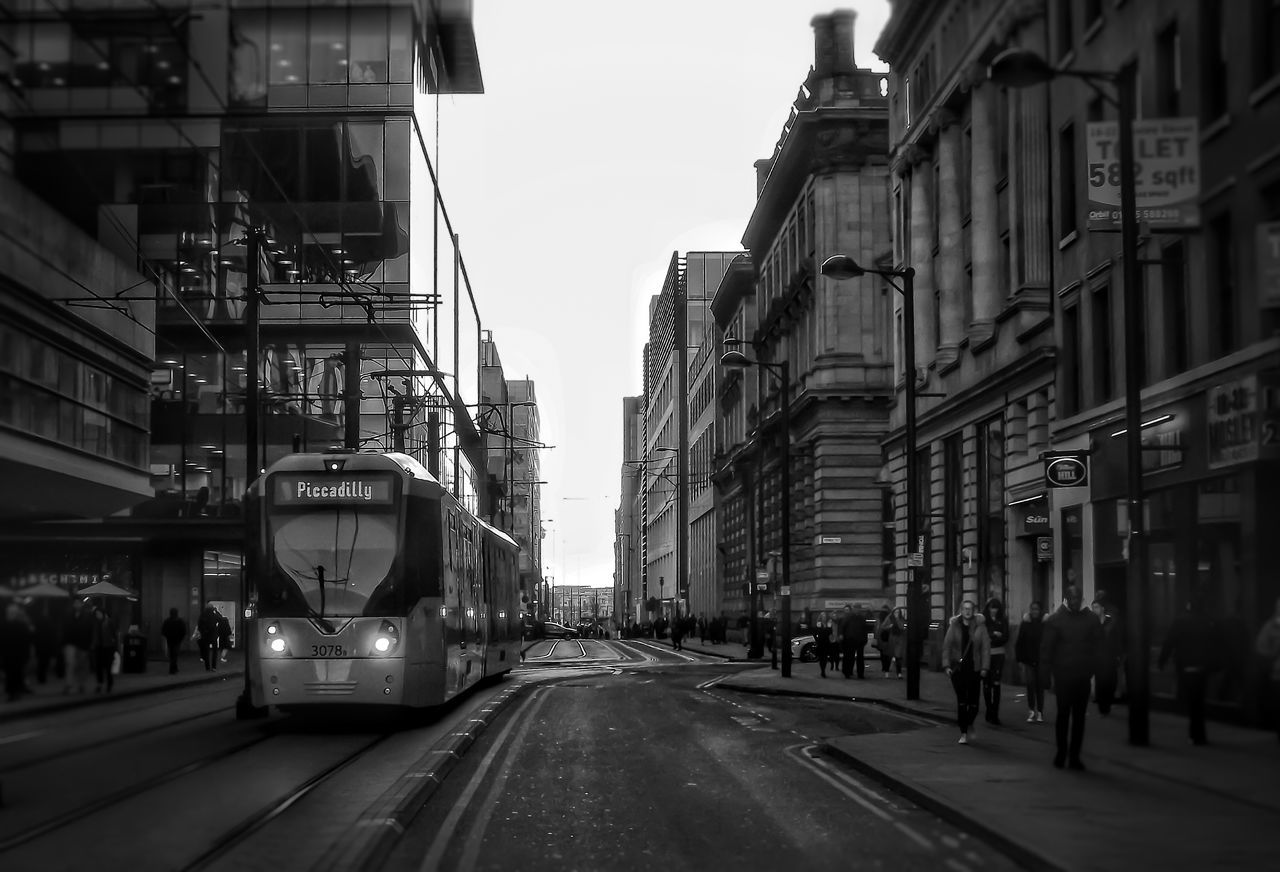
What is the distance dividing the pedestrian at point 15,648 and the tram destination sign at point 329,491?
12419mm

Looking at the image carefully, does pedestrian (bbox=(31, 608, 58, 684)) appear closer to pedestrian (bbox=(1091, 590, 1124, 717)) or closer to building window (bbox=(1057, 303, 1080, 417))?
pedestrian (bbox=(1091, 590, 1124, 717))

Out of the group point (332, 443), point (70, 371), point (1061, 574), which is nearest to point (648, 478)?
point (332, 443)

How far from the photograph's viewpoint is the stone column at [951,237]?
140ft

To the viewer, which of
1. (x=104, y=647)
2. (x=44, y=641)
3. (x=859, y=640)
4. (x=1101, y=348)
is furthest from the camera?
(x=859, y=640)

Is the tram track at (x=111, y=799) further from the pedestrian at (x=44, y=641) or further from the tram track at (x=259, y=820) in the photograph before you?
the pedestrian at (x=44, y=641)

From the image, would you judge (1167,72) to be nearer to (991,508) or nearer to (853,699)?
(853,699)

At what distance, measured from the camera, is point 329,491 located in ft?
68.2

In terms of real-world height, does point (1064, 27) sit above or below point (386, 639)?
above

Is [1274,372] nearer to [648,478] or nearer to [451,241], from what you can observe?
[451,241]

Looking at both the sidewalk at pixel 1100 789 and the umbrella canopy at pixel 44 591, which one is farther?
the sidewalk at pixel 1100 789

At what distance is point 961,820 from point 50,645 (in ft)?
23.4

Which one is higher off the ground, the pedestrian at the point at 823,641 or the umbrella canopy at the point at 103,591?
the umbrella canopy at the point at 103,591

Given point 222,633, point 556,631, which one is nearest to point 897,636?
point 222,633

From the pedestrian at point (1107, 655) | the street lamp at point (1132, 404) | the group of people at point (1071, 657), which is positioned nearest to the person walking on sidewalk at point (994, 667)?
the group of people at point (1071, 657)
